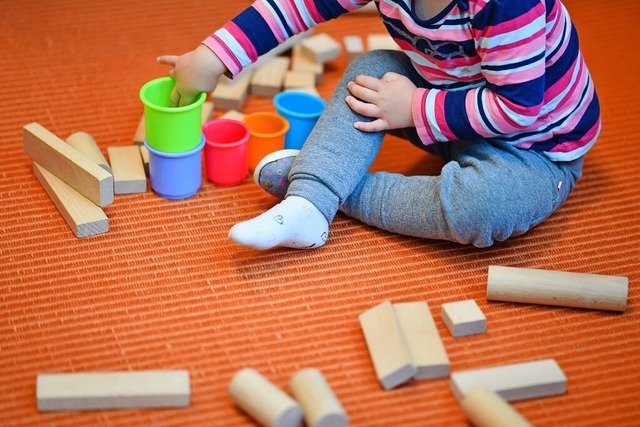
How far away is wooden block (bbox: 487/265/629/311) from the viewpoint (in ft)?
3.46

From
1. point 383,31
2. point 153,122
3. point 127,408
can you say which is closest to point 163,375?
point 127,408

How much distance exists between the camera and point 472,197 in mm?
1091

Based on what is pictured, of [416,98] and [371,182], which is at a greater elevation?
[416,98]

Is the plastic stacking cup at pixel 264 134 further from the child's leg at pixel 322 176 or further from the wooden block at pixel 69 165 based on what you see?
the wooden block at pixel 69 165

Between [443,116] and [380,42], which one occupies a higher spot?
[443,116]

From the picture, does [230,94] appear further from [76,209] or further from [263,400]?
[263,400]

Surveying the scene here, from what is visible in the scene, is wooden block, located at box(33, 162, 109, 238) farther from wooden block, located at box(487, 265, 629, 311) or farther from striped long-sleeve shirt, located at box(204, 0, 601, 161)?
wooden block, located at box(487, 265, 629, 311)

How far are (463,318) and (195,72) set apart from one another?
493 millimetres

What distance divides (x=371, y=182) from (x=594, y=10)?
87cm

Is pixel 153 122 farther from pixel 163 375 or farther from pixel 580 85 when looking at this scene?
pixel 580 85

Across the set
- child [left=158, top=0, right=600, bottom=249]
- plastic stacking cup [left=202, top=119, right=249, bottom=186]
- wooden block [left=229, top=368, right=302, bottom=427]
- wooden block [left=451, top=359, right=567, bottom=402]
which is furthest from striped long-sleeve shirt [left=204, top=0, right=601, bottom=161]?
wooden block [left=229, top=368, right=302, bottom=427]

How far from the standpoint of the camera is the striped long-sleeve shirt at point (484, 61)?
106 centimetres

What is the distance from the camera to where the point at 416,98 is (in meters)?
1.15

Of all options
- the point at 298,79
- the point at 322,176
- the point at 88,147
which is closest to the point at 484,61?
the point at 322,176
